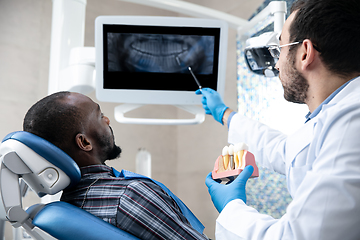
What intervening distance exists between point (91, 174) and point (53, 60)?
0.97 metres

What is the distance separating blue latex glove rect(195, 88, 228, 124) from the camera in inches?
71.1

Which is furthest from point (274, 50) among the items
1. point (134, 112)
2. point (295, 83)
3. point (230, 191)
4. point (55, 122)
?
point (134, 112)

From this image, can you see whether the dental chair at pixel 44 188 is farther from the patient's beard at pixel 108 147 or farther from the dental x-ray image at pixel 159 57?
the dental x-ray image at pixel 159 57

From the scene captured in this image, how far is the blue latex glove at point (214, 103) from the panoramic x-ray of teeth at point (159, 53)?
16 centimetres

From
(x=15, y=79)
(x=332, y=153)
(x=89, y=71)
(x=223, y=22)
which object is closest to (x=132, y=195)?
(x=332, y=153)

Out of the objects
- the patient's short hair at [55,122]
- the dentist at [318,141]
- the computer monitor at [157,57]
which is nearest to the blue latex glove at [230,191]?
the dentist at [318,141]

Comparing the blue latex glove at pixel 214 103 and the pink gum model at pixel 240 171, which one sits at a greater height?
Result: the blue latex glove at pixel 214 103

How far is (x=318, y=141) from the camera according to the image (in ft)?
2.79

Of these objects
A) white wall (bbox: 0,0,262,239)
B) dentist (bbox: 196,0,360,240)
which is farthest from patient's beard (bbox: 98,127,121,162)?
white wall (bbox: 0,0,262,239)

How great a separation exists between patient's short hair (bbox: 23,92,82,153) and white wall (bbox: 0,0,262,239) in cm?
169

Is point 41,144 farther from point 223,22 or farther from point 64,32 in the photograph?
point 223,22

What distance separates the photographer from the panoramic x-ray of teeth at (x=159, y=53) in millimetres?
1898

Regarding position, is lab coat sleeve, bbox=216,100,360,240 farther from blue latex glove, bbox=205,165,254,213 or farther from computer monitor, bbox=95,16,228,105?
computer monitor, bbox=95,16,228,105

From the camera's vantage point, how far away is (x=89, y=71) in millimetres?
1928
